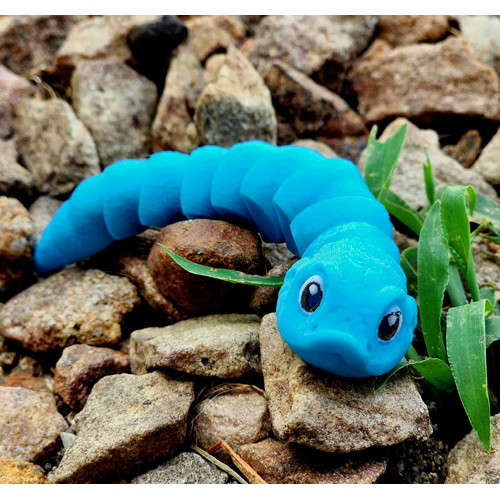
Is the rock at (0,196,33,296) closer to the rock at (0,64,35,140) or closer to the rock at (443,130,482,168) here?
the rock at (0,64,35,140)

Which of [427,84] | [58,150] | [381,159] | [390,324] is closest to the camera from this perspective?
[390,324]

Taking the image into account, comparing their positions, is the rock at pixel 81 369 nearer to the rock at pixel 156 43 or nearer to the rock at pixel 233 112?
the rock at pixel 233 112

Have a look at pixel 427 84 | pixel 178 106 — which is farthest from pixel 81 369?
pixel 427 84

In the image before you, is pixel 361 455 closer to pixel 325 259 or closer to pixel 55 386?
pixel 325 259

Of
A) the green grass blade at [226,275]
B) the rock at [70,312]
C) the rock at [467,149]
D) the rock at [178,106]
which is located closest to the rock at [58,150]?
the rock at [178,106]

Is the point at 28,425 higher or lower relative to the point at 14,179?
lower

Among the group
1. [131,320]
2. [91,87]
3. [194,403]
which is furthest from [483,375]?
[91,87]

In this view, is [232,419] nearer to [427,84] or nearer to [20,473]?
[20,473]

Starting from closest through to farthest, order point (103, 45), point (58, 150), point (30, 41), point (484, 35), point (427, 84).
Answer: point (58, 150) → point (427, 84) → point (103, 45) → point (484, 35) → point (30, 41)
